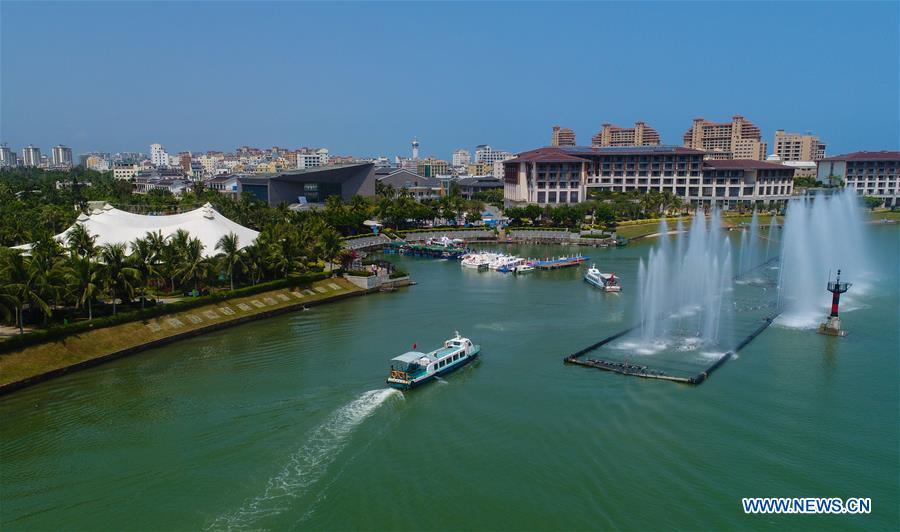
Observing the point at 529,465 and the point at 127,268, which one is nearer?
the point at 529,465

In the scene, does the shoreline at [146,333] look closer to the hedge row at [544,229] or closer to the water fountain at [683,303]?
the water fountain at [683,303]

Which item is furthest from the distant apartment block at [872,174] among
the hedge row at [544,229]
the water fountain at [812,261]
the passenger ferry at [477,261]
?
the passenger ferry at [477,261]

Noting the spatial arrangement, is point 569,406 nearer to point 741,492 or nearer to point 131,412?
point 741,492

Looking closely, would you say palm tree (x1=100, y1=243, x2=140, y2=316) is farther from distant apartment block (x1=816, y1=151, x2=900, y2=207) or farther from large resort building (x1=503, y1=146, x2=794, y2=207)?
distant apartment block (x1=816, y1=151, x2=900, y2=207)

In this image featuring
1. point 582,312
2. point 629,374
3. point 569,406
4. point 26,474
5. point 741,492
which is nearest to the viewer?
point 741,492

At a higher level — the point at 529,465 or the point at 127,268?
the point at 127,268

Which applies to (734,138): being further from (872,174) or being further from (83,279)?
(83,279)

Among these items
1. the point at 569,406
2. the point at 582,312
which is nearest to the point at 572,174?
the point at 582,312
